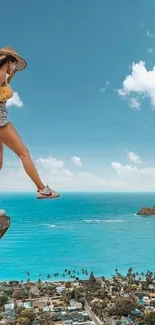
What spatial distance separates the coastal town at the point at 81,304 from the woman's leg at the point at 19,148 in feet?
31.8

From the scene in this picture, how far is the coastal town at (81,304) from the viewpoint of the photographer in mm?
10922

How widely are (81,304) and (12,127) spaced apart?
1221 centimetres

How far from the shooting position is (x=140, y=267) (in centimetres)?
2289

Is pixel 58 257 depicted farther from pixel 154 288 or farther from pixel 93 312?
pixel 93 312

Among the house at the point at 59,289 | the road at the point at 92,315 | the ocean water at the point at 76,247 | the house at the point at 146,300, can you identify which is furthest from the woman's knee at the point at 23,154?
the ocean water at the point at 76,247

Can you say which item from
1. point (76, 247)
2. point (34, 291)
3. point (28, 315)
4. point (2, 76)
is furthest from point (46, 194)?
point (76, 247)

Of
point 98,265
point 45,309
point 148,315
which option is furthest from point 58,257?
point 148,315

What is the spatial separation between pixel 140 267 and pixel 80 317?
12.2 meters

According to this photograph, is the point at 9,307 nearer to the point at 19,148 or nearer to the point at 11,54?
the point at 19,148

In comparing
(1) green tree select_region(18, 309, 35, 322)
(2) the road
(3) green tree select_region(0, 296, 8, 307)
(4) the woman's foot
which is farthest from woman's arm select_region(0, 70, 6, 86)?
(3) green tree select_region(0, 296, 8, 307)

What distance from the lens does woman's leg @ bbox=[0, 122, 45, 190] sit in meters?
Answer: 1.54

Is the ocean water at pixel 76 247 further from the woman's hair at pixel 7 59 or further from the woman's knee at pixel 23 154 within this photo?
the woman's hair at pixel 7 59

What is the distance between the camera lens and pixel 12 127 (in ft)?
5.09

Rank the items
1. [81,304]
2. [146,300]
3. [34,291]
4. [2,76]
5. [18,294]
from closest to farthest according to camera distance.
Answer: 1. [2,76]
2. [81,304]
3. [146,300]
4. [18,294]
5. [34,291]
